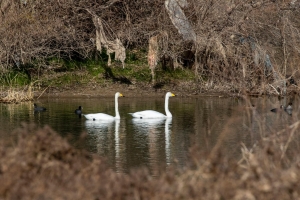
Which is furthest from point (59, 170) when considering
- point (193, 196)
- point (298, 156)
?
point (298, 156)

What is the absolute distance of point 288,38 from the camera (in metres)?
32.3

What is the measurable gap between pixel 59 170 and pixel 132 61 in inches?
1041

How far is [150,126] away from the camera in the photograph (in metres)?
23.3

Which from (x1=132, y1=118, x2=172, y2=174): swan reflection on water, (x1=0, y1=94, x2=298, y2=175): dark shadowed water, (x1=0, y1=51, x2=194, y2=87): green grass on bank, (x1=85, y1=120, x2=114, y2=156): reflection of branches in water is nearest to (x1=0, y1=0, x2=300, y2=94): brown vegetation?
(x1=0, y1=51, x2=194, y2=87): green grass on bank

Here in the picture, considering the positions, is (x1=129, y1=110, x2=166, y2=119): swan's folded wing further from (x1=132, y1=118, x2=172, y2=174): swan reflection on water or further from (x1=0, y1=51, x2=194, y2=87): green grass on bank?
(x1=0, y1=51, x2=194, y2=87): green grass on bank

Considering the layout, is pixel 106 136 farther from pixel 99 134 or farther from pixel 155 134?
pixel 155 134

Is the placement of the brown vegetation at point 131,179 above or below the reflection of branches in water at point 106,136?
above

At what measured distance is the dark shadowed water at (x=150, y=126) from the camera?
640 inches

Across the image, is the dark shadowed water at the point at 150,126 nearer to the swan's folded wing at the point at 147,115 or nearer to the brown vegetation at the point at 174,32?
the swan's folded wing at the point at 147,115

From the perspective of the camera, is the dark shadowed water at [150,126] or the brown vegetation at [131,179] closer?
the brown vegetation at [131,179]

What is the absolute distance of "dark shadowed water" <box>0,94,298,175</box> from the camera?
640 inches

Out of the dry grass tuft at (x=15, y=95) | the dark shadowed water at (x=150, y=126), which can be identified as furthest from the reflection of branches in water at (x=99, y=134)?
the dry grass tuft at (x=15, y=95)

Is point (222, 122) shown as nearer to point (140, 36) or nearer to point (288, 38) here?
point (288, 38)

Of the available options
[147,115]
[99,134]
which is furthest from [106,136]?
[147,115]
